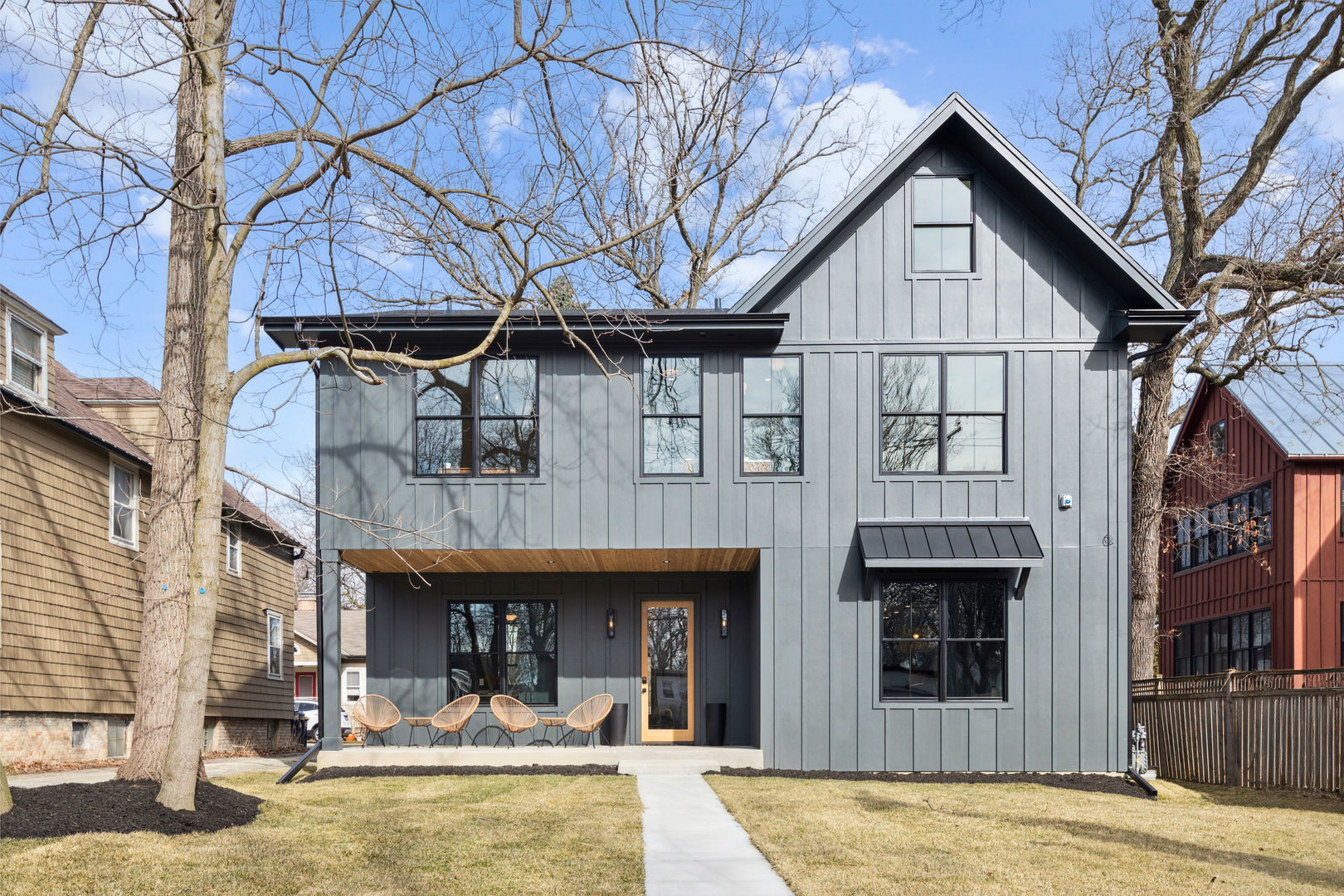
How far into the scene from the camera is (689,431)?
13.8 m

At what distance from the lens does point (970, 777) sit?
12758 mm

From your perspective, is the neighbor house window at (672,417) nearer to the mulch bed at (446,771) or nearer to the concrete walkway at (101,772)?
the mulch bed at (446,771)

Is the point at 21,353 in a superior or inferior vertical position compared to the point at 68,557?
superior

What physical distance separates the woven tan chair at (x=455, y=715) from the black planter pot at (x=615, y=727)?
171 cm

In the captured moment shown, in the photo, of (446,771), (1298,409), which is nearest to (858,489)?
(446,771)

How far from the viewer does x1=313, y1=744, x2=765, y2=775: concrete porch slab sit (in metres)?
13.0

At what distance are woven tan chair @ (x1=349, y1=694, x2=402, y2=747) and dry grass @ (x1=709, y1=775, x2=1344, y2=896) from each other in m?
4.29

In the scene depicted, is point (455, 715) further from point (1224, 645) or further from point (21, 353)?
point (1224, 645)

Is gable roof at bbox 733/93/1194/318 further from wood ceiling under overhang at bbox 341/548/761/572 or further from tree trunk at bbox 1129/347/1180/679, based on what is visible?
tree trunk at bbox 1129/347/1180/679

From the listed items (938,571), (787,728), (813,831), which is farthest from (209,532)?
(938,571)

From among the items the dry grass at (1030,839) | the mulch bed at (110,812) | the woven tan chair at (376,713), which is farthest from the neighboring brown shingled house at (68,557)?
the dry grass at (1030,839)

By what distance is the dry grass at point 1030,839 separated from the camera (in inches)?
280

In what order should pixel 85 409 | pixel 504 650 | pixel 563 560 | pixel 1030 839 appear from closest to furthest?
1. pixel 1030 839
2. pixel 563 560
3. pixel 504 650
4. pixel 85 409

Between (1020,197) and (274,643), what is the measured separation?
18082mm
